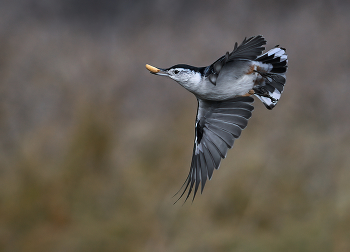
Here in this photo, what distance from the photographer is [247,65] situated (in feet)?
3.46

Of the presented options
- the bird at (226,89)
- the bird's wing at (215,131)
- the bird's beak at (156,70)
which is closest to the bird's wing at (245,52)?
the bird at (226,89)

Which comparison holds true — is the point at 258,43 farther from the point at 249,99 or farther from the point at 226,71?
the point at 249,99

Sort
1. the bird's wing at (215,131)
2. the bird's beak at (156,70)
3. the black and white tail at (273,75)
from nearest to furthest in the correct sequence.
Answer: the bird's beak at (156,70) → the black and white tail at (273,75) → the bird's wing at (215,131)

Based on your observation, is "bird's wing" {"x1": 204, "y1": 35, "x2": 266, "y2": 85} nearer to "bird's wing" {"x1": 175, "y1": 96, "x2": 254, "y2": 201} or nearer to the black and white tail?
the black and white tail

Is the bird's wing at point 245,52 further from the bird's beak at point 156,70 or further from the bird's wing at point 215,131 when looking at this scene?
the bird's wing at point 215,131

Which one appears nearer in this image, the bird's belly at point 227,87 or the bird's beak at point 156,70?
the bird's beak at point 156,70

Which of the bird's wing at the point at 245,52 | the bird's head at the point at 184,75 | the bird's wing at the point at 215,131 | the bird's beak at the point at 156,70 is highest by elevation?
the bird's wing at the point at 245,52

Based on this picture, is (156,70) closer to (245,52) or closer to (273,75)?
(245,52)

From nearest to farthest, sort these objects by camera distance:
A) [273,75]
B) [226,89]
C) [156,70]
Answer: [156,70] → [226,89] → [273,75]

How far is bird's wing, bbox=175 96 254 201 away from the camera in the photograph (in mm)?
1221

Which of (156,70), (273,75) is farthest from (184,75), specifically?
(273,75)

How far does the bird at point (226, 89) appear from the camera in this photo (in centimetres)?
97

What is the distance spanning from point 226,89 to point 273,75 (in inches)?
8.5

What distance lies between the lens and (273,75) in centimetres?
115
